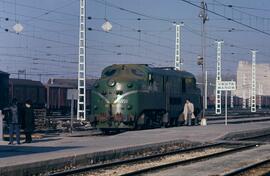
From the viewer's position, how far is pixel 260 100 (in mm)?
102438

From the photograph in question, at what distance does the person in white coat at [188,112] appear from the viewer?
35.2 meters

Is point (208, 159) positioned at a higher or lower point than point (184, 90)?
lower

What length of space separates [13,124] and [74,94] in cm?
815

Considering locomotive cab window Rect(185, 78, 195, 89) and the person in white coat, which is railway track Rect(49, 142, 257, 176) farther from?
locomotive cab window Rect(185, 78, 195, 89)

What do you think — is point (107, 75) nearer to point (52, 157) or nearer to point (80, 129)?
point (80, 129)

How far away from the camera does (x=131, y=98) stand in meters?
30.2

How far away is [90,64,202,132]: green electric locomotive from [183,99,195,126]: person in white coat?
123cm

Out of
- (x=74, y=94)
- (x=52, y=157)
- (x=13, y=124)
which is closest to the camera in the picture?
(x=52, y=157)

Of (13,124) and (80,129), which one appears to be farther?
(80,129)

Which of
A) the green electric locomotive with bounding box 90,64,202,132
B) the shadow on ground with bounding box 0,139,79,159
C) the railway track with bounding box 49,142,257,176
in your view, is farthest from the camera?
the green electric locomotive with bounding box 90,64,202,132

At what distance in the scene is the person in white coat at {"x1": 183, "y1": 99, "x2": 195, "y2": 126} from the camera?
3517 centimetres

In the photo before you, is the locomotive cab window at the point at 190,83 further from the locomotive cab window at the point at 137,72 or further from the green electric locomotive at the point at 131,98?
the locomotive cab window at the point at 137,72

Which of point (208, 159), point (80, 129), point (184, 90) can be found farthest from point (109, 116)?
point (208, 159)

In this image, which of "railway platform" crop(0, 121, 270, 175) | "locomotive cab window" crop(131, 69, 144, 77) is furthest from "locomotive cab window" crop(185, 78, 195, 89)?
"locomotive cab window" crop(131, 69, 144, 77)
